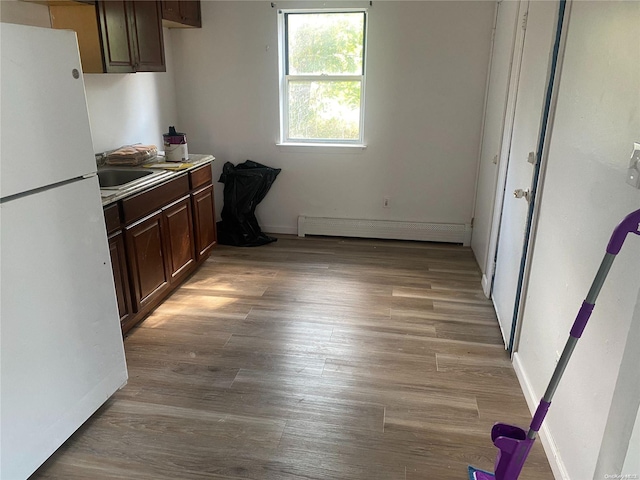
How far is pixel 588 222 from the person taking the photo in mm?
1631

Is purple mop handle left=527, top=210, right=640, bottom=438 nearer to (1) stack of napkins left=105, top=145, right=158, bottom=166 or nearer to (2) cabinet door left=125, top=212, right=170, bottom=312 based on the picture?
(2) cabinet door left=125, top=212, right=170, bottom=312

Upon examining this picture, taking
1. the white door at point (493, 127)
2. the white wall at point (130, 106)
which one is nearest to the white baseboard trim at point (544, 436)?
the white door at point (493, 127)

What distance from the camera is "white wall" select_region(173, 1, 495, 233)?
383 cm

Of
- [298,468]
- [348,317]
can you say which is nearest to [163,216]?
[348,317]

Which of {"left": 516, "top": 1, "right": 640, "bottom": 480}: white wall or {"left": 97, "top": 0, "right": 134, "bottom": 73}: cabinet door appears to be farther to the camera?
{"left": 97, "top": 0, "right": 134, "bottom": 73}: cabinet door

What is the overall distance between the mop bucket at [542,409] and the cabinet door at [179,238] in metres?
2.32

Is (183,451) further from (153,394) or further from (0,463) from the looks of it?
(0,463)

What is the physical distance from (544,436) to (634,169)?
47.6 inches

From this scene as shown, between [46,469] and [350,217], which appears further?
[350,217]

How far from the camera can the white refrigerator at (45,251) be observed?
1.53 metres

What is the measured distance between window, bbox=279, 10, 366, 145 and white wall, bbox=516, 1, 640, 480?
2355 mm

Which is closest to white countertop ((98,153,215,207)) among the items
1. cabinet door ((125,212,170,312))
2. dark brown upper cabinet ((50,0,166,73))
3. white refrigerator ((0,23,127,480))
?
cabinet door ((125,212,170,312))

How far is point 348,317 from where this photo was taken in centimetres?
298

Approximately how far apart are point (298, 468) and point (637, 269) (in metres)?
1.37
